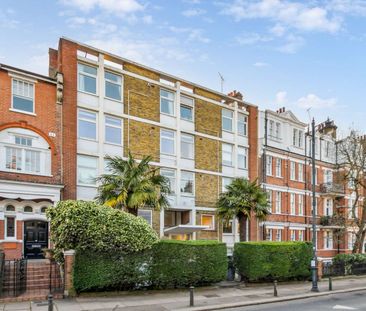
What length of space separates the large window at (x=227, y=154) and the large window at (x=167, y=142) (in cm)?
537

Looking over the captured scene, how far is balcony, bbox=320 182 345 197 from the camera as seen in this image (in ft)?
145

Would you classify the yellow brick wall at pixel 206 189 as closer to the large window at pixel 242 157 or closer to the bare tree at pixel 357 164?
the large window at pixel 242 157

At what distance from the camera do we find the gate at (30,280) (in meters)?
17.2

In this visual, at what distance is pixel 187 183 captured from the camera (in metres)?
31.9

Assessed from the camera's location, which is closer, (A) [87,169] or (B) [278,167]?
(A) [87,169]

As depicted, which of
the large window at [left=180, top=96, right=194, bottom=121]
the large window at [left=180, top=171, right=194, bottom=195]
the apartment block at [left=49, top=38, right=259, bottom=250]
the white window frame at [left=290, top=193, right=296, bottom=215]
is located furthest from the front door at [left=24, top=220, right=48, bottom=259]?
the white window frame at [left=290, top=193, right=296, bottom=215]

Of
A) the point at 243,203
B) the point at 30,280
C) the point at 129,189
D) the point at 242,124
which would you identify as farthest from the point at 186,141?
the point at 30,280

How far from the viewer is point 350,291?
75.3 feet

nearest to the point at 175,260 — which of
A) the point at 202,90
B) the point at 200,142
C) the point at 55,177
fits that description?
the point at 55,177

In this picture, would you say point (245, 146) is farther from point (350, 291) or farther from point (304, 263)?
point (350, 291)

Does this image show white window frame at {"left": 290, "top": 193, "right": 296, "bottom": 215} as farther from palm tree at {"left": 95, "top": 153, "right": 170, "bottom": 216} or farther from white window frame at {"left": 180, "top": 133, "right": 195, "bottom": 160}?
palm tree at {"left": 95, "top": 153, "right": 170, "bottom": 216}

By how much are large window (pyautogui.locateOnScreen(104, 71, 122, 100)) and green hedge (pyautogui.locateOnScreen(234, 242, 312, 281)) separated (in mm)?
12573

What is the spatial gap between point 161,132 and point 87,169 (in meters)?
6.61

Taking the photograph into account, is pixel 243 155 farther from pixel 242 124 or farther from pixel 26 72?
pixel 26 72
